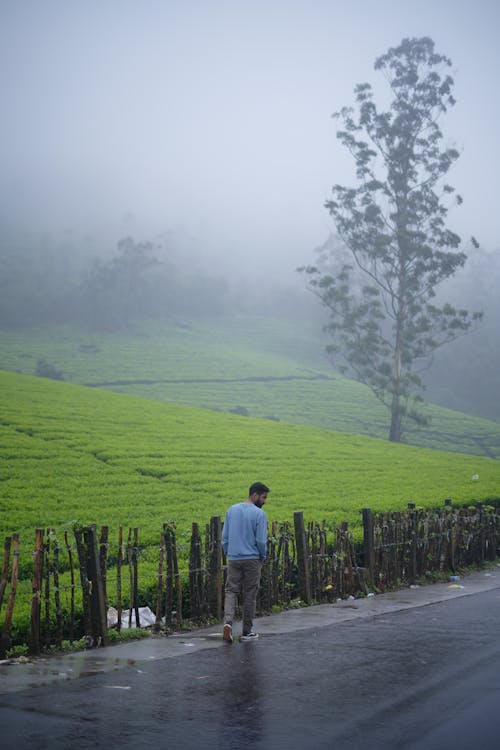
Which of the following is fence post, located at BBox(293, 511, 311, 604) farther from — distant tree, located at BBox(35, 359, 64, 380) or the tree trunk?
distant tree, located at BBox(35, 359, 64, 380)

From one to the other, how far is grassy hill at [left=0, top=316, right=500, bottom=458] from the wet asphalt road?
2297 inches

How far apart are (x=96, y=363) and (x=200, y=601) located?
245 feet

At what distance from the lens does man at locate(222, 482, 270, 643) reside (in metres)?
10.2

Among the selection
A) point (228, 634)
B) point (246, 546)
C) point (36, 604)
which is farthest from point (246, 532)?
point (36, 604)

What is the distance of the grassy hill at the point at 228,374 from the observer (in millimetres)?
70625

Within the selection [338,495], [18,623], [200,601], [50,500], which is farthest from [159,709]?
[338,495]

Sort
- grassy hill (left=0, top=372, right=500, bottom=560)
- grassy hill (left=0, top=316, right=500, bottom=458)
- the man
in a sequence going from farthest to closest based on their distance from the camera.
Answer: grassy hill (left=0, top=316, right=500, bottom=458) < grassy hill (left=0, top=372, right=500, bottom=560) < the man

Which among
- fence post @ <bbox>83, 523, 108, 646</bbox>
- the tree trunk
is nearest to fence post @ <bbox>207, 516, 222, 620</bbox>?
fence post @ <bbox>83, 523, 108, 646</bbox>

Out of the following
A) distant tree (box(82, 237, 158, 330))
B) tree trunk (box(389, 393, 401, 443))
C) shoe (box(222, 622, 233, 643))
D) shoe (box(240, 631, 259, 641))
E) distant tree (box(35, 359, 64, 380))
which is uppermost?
distant tree (box(82, 237, 158, 330))

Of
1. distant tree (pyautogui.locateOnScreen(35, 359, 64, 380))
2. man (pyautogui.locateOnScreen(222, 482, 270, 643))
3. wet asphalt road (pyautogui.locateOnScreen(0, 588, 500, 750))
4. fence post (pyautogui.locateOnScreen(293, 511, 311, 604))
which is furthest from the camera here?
distant tree (pyautogui.locateOnScreen(35, 359, 64, 380))

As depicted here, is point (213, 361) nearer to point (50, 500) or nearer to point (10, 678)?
point (50, 500)

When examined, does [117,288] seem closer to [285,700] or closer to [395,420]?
[395,420]

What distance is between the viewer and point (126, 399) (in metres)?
43.4

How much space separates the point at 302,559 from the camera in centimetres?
1345
